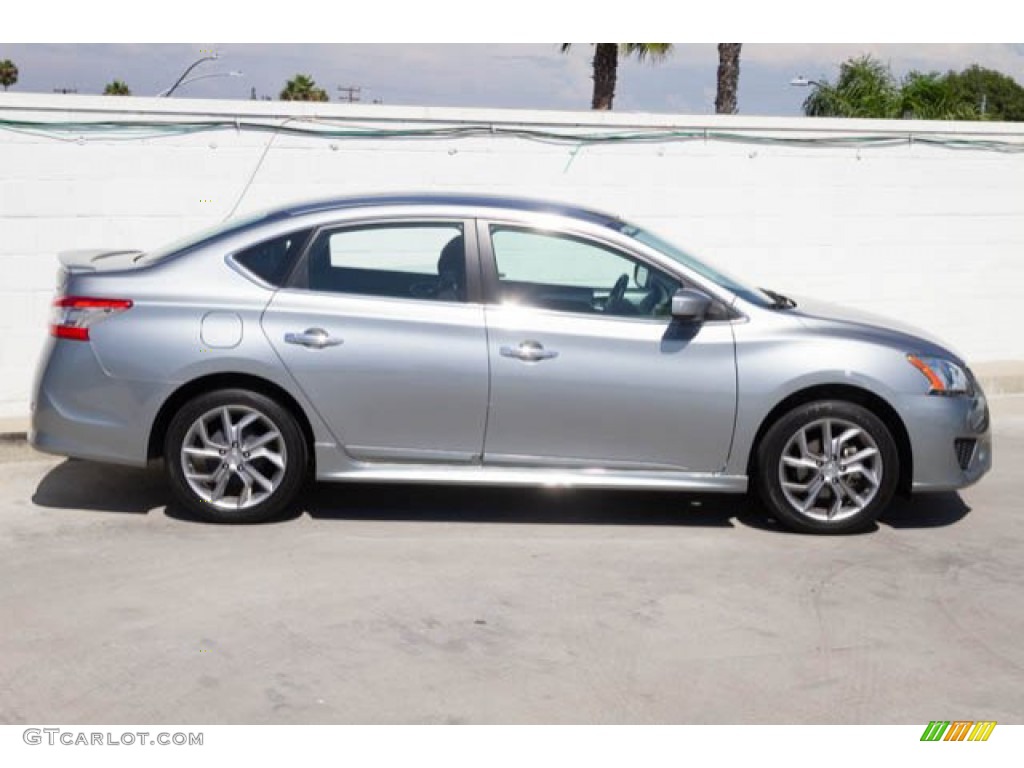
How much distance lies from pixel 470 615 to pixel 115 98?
17.6ft

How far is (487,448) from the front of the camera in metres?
7.04

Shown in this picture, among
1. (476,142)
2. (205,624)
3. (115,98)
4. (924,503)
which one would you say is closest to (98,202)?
(115,98)

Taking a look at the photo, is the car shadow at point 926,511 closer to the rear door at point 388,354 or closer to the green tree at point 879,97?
the rear door at point 388,354

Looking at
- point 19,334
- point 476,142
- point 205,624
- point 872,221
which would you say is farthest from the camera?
point 872,221

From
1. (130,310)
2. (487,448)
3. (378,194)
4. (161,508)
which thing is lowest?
(161,508)

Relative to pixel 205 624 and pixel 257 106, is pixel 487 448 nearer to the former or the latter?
pixel 205 624

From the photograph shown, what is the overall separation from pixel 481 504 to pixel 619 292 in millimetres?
1362

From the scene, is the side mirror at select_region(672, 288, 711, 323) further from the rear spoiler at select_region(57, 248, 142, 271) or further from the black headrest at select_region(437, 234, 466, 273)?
the rear spoiler at select_region(57, 248, 142, 271)

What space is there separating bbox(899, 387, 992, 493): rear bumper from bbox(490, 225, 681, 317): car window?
4.33ft

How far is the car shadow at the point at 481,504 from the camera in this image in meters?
7.42

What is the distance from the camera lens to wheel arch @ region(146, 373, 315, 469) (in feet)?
23.0
